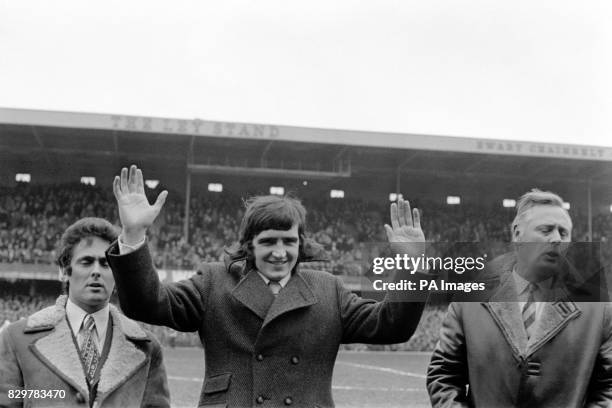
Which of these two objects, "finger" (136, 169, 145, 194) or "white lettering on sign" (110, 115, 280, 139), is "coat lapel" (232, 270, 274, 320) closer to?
"finger" (136, 169, 145, 194)

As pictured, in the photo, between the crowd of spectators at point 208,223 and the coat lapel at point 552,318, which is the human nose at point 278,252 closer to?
the coat lapel at point 552,318

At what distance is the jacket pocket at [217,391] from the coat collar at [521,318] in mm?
1048

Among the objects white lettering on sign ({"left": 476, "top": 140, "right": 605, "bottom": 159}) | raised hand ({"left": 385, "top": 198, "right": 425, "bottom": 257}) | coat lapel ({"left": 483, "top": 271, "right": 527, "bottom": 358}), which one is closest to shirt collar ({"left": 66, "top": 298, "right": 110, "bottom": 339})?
raised hand ({"left": 385, "top": 198, "right": 425, "bottom": 257})

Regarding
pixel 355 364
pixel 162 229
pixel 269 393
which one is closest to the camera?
pixel 269 393

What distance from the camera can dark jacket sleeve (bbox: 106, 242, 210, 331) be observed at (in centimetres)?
285

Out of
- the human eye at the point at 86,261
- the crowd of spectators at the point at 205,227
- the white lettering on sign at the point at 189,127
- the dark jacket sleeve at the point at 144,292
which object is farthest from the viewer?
the crowd of spectators at the point at 205,227

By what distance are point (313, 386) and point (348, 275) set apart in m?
23.2

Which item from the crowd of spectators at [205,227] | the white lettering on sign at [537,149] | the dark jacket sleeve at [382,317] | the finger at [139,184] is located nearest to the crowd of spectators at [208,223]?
the crowd of spectators at [205,227]

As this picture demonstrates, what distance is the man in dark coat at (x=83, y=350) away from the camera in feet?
10.1

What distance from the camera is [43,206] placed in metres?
27.9

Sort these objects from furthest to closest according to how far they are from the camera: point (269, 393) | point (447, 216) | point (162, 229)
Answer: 1. point (447, 216)
2. point (162, 229)
3. point (269, 393)

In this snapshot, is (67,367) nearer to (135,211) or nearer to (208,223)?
(135,211)

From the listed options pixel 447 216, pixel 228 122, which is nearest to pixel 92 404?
pixel 228 122

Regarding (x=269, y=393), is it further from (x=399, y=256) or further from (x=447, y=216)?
(x=447, y=216)
